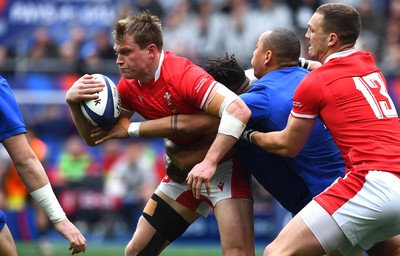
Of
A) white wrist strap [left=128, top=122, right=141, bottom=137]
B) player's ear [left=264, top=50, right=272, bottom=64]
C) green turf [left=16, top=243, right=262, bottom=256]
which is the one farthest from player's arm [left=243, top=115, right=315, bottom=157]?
green turf [left=16, top=243, right=262, bottom=256]

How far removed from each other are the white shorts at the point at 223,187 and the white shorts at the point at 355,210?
1.23m

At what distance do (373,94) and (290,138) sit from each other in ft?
2.10

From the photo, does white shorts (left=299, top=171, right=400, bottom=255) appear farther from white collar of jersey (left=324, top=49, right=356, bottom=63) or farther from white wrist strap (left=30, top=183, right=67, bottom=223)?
white wrist strap (left=30, top=183, right=67, bottom=223)

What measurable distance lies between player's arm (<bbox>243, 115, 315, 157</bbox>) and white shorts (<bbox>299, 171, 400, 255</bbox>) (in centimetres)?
44

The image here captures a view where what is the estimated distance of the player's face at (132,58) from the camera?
258 inches

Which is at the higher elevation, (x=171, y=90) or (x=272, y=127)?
(x=171, y=90)

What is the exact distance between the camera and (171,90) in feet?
21.4

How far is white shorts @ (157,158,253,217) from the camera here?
22.5ft

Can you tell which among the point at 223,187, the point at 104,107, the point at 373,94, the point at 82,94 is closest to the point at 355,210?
the point at 373,94

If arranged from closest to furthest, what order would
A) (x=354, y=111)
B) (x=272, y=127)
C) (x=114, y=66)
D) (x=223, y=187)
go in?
(x=354, y=111)
(x=272, y=127)
(x=223, y=187)
(x=114, y=66)

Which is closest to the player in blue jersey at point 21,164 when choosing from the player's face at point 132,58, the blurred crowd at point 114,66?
the player's face at point 132,58

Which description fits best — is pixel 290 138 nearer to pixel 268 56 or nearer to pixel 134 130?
pixel 268 56

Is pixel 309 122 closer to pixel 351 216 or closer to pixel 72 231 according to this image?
pixel 351 216

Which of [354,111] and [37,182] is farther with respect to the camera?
[37,182]
